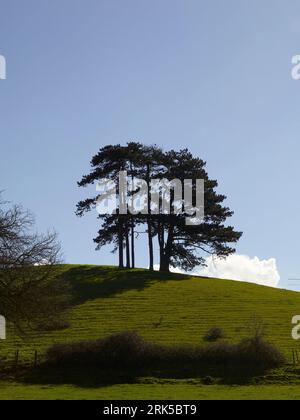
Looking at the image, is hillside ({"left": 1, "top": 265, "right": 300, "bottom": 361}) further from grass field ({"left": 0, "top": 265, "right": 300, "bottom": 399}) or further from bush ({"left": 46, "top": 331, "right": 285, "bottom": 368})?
bush ({"left": 46, "top": 331, "right": 285, "bottom": 368})

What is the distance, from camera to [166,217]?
270 ft

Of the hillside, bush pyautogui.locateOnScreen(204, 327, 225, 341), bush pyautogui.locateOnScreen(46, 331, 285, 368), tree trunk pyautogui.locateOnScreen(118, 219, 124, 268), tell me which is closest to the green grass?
bush pyautogui.locateOnScreen(46, 331, 285, 368)

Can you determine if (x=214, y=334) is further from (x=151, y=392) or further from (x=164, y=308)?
(x=151, y=392)

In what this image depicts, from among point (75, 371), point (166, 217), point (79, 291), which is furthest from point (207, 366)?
point (166, 217)

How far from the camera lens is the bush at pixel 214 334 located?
50.2 m

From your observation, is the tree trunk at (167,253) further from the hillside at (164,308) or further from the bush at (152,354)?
the bush at (152,354)

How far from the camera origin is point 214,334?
5047cm

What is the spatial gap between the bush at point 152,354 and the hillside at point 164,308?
10.1ft

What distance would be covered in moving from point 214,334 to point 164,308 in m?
12.8

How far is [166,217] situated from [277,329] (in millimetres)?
30491

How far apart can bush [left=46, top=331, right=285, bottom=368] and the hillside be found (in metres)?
3.07

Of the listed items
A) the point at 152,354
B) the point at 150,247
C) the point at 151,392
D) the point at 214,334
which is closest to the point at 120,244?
the point at 150,247
